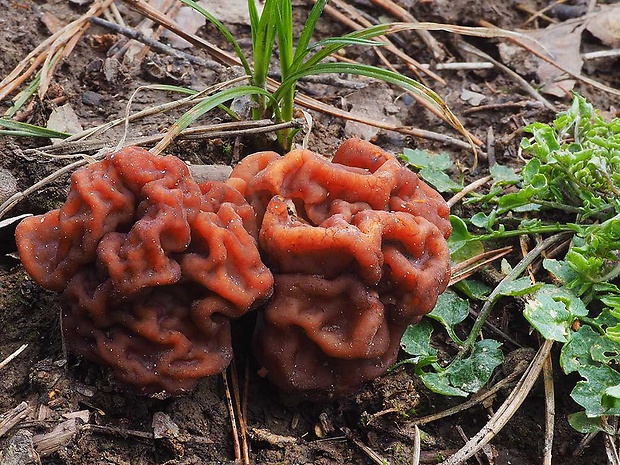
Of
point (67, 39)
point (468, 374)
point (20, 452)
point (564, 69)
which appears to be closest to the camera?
point (20, 452)

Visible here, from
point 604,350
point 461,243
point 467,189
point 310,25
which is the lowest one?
point 604,350

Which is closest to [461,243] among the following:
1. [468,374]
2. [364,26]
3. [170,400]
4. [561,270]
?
[561,270]

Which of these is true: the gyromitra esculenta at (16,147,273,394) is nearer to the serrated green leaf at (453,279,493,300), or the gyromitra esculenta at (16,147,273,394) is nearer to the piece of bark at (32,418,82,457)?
the piece of bark at (32,418,82,457)

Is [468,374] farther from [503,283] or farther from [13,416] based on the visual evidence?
[13,416]

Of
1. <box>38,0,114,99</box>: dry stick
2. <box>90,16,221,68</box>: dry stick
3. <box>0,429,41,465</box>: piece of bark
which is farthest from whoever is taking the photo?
<box>90,16,221,68</box>: dry stick

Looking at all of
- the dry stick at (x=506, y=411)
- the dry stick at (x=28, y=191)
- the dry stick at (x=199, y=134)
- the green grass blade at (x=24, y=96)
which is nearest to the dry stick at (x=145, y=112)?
the dry stick at (x=199, y=134)

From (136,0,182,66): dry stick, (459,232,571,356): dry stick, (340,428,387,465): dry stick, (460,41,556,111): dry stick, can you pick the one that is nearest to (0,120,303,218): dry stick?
(136,0,182,66): dry stick
